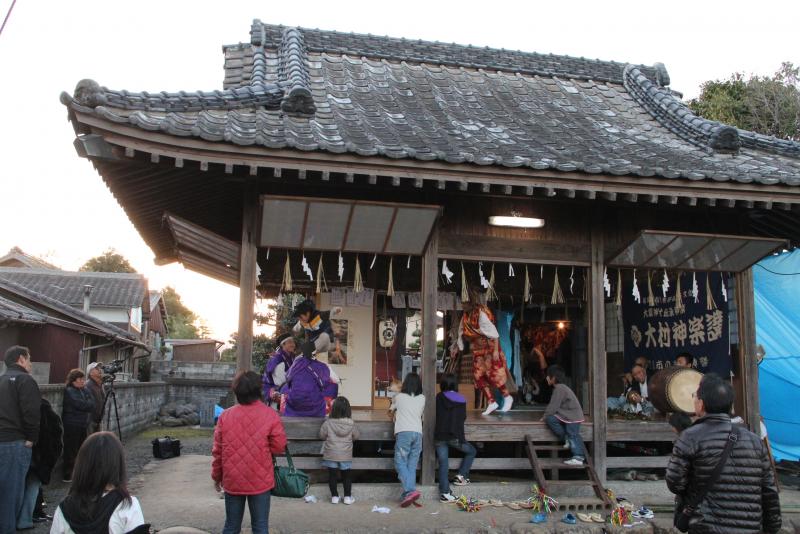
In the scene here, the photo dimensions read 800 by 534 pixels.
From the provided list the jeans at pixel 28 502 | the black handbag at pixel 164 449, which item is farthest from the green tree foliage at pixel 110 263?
the jeans at pixel 28 502

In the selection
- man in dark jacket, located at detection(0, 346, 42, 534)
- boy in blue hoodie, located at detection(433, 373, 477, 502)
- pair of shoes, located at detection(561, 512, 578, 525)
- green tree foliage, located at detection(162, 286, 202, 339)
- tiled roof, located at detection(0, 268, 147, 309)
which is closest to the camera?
man in dark jacket, located at detection(0, 346, 42, 534)

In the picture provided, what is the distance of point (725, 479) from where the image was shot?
14.4 ft

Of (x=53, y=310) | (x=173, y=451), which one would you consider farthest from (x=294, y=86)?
(x=53, y=310)

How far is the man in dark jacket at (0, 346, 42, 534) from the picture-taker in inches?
268

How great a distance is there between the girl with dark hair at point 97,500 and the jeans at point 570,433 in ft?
22.4

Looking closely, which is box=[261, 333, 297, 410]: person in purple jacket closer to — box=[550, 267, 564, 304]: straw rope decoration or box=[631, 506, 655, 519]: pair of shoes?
box=[550, 267, 564, 304]: straw rope decoration

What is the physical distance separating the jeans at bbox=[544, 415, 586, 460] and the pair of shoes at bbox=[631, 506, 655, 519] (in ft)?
3.18

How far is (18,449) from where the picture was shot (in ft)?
22.7

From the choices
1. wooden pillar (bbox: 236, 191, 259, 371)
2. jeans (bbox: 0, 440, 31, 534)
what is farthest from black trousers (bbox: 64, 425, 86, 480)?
wooden pillar (bbox: 236, 191, 259, 371)

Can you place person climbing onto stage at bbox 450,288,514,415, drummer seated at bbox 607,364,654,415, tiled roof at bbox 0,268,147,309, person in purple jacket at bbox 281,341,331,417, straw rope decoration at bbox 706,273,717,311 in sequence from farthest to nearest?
tiled roof at bbox 0,268,147,309, drummer seated at bbox 607,364,654,415, person climbing onto stage at bbox 450,288,514,415, straw rope decoration at bbox 706,273,717,311, person in purple jacket at bbox 281,341,331,417

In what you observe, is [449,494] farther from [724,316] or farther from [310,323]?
[724,316]

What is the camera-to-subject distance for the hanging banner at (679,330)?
10.5 meters

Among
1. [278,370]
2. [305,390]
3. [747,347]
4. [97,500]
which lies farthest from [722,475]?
[278,370]

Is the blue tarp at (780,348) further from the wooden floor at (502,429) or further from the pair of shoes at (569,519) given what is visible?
the pair of shoes at (569,519)
